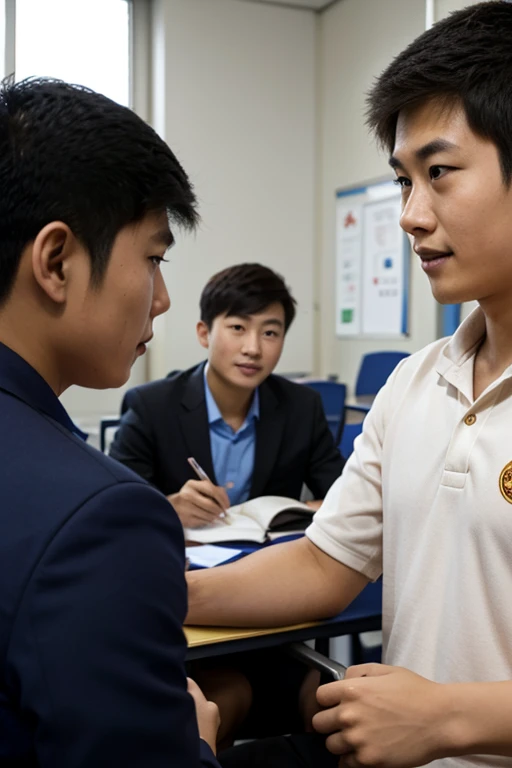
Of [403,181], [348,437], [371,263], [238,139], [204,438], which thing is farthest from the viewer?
[238,139]

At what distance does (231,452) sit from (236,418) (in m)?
0.11

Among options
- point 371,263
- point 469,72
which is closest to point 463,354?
point 469,72

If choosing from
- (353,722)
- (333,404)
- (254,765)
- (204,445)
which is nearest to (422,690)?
(353,722)

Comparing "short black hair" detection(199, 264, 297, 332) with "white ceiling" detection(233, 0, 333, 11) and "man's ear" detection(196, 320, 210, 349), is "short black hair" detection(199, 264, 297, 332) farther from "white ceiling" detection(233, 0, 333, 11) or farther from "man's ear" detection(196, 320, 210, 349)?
"white ceiling" detection(233, 0, 333, 11)

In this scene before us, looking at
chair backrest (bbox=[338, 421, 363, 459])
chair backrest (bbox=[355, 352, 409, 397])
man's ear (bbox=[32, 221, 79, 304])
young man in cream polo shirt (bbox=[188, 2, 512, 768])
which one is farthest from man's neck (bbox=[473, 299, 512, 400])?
chair backrest (bbox=[355, 352, 409, 397])

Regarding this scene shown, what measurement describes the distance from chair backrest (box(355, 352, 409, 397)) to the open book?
3.19 m

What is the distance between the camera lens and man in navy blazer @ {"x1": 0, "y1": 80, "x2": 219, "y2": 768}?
1.88 ft

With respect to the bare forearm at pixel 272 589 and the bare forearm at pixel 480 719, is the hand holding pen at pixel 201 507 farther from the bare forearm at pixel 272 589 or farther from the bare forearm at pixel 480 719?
the bare forearm at pixel 480 719

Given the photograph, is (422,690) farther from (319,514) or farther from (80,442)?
(80,442)

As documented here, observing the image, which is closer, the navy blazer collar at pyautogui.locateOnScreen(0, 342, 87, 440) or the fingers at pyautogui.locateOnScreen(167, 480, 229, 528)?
the navy blazer collar at pyautogui.locateOnScreen(0, 342, 87, 440)

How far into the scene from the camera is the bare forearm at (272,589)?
1.27 metres

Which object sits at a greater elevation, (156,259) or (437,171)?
(437,171)

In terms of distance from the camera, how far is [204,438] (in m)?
2.24

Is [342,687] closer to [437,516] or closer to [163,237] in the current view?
[437,516]
